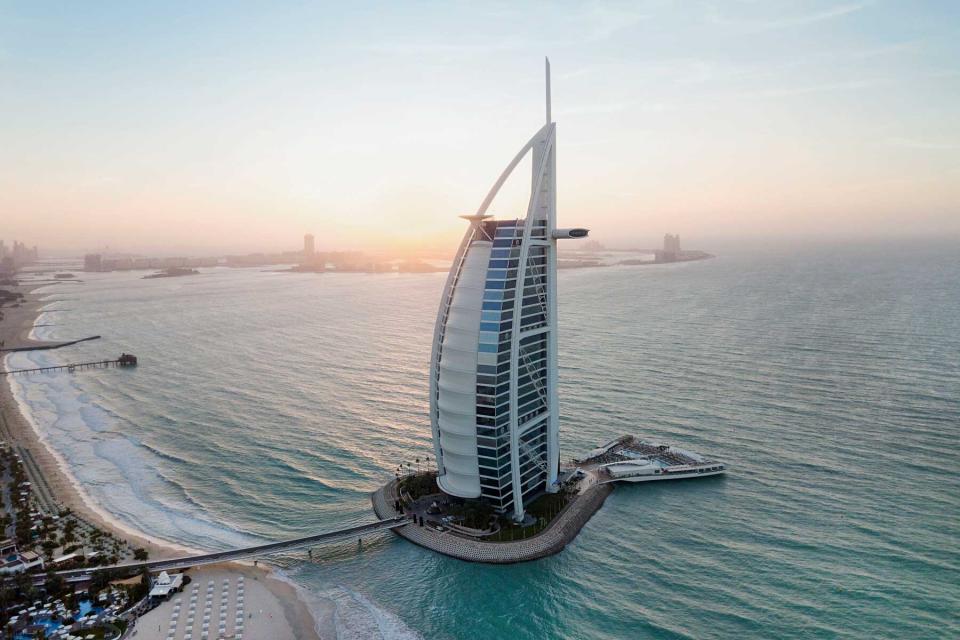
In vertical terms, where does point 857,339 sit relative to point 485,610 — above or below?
above

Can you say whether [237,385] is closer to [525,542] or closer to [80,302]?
[525,542]

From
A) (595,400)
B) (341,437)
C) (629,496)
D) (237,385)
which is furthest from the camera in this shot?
(237,385)

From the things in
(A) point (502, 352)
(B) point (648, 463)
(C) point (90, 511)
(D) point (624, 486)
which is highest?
(A) point (502, 352)

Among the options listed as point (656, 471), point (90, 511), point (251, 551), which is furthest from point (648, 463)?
point (90, 511)

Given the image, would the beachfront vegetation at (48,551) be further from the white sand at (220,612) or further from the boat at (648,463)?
the boat at (648,463)

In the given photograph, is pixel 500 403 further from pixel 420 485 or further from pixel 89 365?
pixel 89 365

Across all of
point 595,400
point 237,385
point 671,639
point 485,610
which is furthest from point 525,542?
point 237,385

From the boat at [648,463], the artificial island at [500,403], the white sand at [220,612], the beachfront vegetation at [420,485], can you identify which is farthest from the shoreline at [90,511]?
the boat at [648,463]
